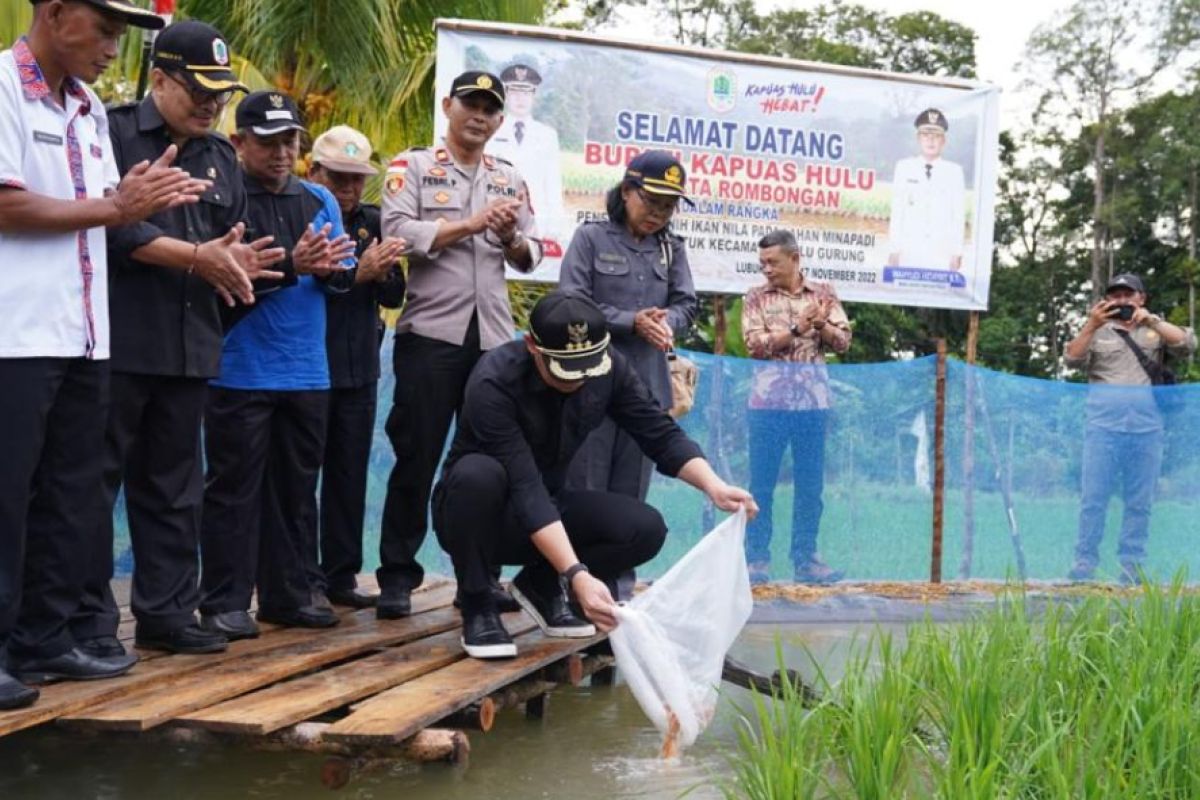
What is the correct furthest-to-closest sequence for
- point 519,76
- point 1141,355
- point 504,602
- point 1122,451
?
point 1141,355 → point 519,76 → point 1122,451 → point 504,602

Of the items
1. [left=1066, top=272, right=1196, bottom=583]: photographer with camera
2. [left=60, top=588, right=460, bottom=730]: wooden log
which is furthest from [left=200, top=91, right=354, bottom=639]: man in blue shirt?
[left=1066, top=272, right=1196, bottom=583]: photographer with camera

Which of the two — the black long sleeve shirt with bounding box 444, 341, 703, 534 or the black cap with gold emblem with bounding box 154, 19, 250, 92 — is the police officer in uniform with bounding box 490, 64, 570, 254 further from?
the black cap with gold emblem with bounding box 154, 19, 250, 92

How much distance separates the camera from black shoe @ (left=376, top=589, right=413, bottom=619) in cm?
505

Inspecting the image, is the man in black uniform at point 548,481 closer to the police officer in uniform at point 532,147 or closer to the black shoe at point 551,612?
the black shoe at point 551,612

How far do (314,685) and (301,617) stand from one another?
1.00 metres

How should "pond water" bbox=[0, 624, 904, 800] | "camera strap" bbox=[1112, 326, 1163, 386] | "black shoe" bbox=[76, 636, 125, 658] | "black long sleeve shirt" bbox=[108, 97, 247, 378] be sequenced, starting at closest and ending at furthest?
1. "pond water" bbox=[0, 624, 904, 800]
2. "black shoe" bbox=[76, 636, 125, 658]
3. "black long sleeve shirt" bbox=[108, 97, 247, 378]
4. "camera strap" bbox=[1112, 326, 1163, 386]

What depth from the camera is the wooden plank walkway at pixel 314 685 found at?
10.6 feet

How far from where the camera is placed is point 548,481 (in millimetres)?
4586

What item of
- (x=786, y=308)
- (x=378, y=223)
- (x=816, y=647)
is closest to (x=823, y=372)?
(x=786, y=308)

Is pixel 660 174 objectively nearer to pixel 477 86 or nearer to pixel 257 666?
pixel 477 86

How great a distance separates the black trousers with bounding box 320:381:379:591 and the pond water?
110 cm

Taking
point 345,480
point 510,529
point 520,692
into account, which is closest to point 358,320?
point 345,480

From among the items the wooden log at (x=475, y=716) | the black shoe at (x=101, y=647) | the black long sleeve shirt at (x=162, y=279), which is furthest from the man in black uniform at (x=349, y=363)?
the wooden log at (x=475, y=716)

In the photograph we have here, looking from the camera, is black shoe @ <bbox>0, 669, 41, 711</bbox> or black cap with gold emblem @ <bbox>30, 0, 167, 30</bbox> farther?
black cap with gold emblem @ <bbox>30, 0, 167, 30</bbox>
